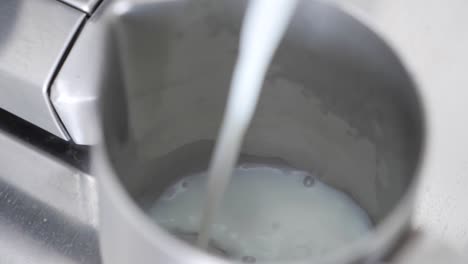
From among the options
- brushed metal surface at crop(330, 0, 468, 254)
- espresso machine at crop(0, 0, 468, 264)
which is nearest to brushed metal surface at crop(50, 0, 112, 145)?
espresso machine at crop(0, 0, 468, 264)

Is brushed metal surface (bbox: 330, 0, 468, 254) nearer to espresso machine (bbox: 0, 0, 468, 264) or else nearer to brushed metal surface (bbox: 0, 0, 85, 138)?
espresso machine (bbox: 0, 0, 468, 264)

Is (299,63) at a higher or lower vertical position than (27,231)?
higher

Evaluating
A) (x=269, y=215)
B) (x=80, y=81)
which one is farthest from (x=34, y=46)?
(x=269, y=215)

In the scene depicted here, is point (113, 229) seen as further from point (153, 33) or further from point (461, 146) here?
point (461, 146)

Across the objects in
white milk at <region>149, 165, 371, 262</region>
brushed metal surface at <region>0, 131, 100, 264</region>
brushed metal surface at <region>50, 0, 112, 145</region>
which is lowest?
brushed metal surface at <region>0, 131, 100, 264</region>

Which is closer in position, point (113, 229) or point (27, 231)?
point (113, 229)

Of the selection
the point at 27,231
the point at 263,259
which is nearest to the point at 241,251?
the point at 263,259

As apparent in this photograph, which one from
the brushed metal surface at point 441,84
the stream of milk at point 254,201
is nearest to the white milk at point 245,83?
the stream of milk at point 254,201

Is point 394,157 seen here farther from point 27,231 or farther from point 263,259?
point 27,231
